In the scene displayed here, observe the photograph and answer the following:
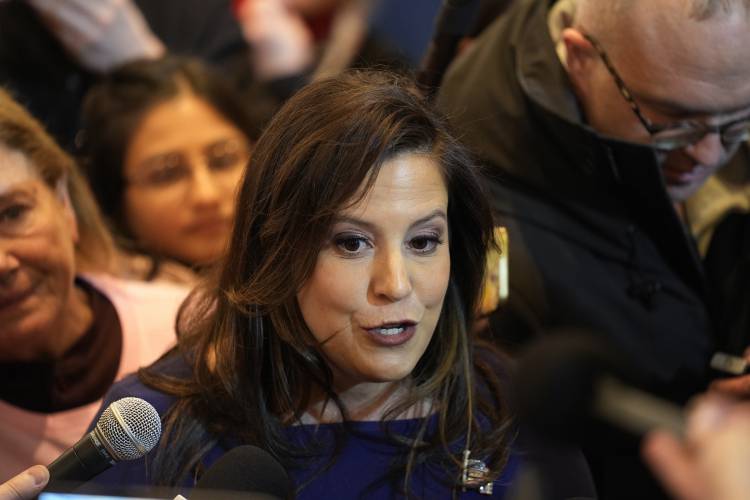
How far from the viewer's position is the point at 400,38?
11.8ft

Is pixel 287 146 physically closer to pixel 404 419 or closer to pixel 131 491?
pixel 404 419

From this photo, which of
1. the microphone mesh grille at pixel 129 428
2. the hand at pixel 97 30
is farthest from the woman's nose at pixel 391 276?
the hand at pixel 97 30

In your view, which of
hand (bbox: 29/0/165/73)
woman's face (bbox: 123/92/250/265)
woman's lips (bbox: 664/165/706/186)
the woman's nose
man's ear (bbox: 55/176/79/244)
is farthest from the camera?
hand (bbox: 29/0/165/73)

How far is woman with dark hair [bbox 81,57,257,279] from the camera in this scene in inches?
114

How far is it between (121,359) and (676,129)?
3.90ft

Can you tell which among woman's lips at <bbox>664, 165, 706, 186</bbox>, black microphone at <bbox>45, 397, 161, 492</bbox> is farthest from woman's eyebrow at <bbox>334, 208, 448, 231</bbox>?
A: woman's lips at <bbox>664, 165, 706, 186</bbox>

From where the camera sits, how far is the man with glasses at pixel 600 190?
203 centimetres

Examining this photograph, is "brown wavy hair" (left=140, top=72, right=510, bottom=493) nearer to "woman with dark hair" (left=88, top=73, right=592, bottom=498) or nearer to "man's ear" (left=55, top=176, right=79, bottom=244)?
"woman with dark hair" (left=88, top=73, right=592, bottom=498)

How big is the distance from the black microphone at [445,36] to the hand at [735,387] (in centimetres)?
79

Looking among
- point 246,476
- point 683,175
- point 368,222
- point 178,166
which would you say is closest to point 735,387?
point 683,175

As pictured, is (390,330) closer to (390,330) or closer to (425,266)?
(390,330)

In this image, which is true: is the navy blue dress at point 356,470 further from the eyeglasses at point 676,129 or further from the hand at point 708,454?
the hand at point 708,454

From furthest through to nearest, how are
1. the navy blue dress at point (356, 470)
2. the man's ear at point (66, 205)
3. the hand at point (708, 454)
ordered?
the man's ear at point (66, 205) < the navy blue dress at point (356, 470) < the hand at point (708, 454)

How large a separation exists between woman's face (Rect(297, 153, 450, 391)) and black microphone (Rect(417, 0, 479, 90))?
41 centimetres
